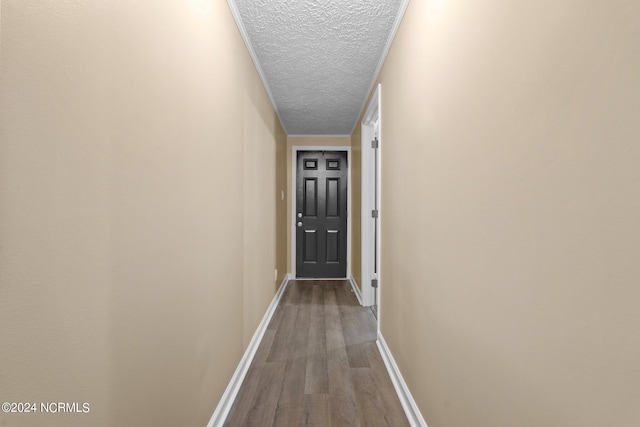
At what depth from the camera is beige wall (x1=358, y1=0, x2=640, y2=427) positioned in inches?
23.6

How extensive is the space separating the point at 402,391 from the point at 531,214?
5.21ft

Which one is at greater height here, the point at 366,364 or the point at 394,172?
the point at 394,172

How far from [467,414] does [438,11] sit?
1626 millimetres

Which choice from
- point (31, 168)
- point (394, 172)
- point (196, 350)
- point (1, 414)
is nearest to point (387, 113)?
point (394, 172)

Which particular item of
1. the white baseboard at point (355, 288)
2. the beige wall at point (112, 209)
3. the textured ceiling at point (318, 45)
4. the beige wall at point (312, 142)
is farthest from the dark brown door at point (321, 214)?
the beige wall at point (112, 209)

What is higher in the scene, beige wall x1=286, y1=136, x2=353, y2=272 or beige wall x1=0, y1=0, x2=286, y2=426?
beige wall x1=286, y1=136, x2=353, y2=272

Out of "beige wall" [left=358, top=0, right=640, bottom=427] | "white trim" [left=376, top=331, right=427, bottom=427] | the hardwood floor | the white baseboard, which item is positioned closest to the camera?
"beige wall" [left=358, top=0, right=640, bottom=427]

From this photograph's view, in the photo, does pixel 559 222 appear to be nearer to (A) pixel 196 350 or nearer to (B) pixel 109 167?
(B) pixel 109 167

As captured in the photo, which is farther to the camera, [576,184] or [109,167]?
[109,167]

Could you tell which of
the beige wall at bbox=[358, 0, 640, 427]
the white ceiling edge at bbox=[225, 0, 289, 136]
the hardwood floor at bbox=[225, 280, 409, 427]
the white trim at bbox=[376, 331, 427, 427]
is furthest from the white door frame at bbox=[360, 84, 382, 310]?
the beige wall at bbox=[358, 0, 640, 427]

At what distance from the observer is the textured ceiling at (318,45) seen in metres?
2.02

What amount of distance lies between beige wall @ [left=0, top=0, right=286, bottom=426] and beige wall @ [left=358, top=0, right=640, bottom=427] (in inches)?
41.4

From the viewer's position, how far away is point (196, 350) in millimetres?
1448

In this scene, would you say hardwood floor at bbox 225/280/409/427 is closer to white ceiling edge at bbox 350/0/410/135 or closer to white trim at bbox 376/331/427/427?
white trim at bbox 376/331/427/427
